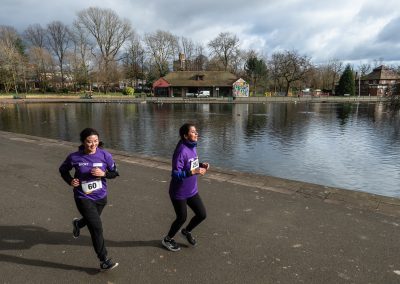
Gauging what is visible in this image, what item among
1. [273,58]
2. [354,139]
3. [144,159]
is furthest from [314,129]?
[273,58]

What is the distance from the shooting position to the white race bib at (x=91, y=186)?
342cm

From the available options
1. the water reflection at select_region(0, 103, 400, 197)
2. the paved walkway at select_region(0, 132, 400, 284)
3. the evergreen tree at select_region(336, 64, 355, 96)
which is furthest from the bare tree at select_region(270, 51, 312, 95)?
the paved walkway at select_region(0, 132, 400, 284)

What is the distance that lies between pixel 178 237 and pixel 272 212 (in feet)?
5.71

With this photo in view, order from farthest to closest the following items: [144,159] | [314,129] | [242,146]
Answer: [314,129]
[242,146]
[144,159]

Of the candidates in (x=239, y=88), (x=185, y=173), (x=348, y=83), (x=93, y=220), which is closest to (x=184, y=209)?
(x=185, y=173)

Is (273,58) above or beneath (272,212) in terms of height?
above

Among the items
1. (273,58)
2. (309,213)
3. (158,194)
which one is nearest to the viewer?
(309,213)

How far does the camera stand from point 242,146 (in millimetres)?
16578

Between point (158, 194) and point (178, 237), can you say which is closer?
point (178, 237)

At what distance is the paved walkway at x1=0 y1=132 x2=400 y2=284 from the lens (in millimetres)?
3514

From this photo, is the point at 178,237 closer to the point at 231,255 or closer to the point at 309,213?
the point at 231,255

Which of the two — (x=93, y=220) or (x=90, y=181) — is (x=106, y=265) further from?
(x=90, y=181)

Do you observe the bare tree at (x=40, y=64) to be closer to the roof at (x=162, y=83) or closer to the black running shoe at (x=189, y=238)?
the roof at (x=162, y=83)

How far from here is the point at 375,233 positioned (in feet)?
14.6
